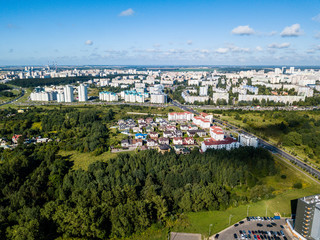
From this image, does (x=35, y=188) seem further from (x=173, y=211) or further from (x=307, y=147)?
(x=307, y=147)

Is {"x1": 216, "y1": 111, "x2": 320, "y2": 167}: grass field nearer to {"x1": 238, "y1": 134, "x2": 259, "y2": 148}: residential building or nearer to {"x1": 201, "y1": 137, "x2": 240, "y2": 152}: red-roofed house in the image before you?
{"x1": 238, "y1": 134, "x2": 259, "y2": 148}: residential building

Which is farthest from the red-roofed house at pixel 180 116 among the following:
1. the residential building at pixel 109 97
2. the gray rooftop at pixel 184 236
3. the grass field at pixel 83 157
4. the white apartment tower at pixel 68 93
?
the white apartment tower at pixel 68 93

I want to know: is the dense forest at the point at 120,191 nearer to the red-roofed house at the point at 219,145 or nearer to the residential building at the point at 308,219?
the red-roofed house at the point at 219,145

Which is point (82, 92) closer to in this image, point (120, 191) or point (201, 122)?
point (201, 122)

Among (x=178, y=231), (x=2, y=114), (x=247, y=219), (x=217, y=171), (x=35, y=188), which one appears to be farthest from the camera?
(x=2, y=114)

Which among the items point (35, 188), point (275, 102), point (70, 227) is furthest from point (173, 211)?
point (275, 102)

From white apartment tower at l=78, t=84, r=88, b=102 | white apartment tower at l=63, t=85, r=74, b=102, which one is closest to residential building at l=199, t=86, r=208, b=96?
white apartment tower at l=78, t=84, r=88, b=102

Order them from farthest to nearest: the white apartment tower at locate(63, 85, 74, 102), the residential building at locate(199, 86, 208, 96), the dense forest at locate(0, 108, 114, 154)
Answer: the residential building at locate(199, 86, 208, 96) → the white apartment tower at locate(63, 85, 74, 102) → the dense forest at locate(0, 108, 114, 154)
